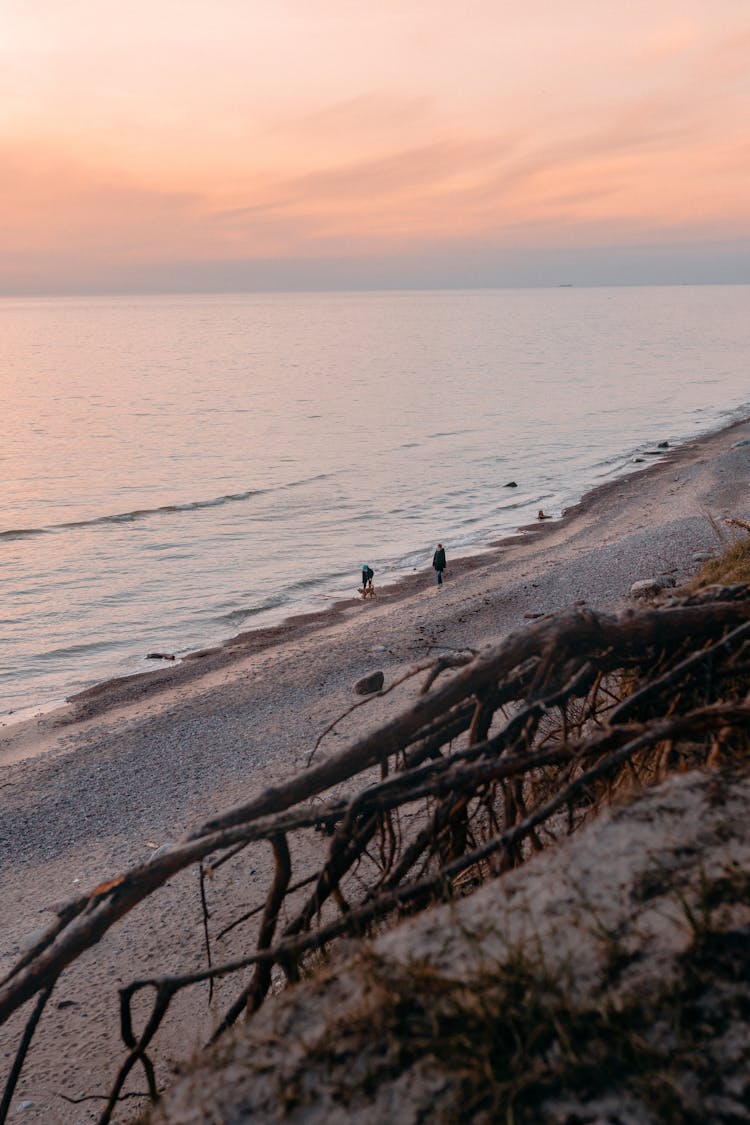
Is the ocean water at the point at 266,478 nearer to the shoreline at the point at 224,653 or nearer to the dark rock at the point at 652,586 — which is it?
the shoreline at the point at 224,653

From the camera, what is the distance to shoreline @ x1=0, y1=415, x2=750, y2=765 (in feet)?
55.7

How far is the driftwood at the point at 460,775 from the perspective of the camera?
138 inches

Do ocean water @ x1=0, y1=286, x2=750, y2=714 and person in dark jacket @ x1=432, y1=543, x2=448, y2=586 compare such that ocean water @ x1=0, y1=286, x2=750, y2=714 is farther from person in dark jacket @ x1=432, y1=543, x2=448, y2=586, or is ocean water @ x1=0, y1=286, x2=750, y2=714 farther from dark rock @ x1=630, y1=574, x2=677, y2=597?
dark rock @ x1=630, y1=574, x2=677, y2=597

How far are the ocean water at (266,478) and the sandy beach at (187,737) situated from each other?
2.58 m

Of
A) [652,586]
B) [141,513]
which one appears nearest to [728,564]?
[652,586]

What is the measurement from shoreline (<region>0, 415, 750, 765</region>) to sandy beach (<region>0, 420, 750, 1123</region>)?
0.08 m

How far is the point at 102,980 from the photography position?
7754 mm

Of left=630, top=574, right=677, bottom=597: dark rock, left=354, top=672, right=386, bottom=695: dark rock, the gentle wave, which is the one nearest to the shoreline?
left=354, top=672, right=386, bottom=695: dark rock

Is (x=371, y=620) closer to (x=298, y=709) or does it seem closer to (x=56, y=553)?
(x=298, y=709)

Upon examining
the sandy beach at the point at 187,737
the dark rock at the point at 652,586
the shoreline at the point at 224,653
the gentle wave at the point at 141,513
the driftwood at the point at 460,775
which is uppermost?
the driftwood at the point at 460,775

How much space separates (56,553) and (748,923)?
31.8m

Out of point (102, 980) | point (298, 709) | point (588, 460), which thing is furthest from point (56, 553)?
point (588, 460)

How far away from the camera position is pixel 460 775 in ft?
11.7

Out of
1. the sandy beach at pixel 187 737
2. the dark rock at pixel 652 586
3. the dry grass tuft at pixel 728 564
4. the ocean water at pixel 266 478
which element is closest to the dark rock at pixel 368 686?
the sandy beach at pixel 187 737
